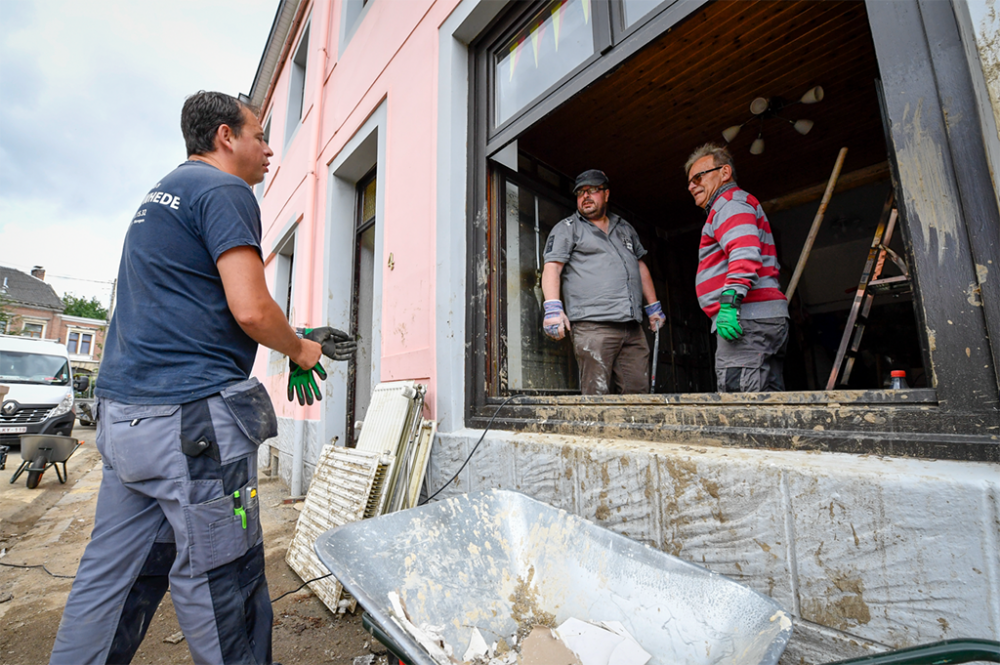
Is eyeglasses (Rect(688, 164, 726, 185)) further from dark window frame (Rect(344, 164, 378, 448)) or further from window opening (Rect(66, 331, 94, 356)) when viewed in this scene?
window opening (Rect(66, 331, 94, 356))

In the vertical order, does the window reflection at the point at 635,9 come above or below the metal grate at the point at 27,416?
above

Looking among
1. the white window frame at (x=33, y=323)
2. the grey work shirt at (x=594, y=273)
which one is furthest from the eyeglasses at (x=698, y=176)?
the white window frame at (x=33, y=323)

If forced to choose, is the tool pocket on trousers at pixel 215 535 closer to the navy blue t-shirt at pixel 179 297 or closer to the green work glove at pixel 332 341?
the navy blue t-shirt at pixel 179 297

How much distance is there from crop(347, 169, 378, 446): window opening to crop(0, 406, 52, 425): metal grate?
263 inches

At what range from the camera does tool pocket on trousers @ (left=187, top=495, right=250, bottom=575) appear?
4.08ft

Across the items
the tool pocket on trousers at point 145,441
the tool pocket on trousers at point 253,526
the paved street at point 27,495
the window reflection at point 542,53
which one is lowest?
the paved street at point 27,495

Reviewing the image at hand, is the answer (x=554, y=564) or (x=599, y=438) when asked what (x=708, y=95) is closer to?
(x=599, y=438)

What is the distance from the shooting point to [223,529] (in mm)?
1288

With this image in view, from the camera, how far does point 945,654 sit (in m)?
0.58

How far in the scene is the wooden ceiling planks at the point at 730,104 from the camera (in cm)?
279

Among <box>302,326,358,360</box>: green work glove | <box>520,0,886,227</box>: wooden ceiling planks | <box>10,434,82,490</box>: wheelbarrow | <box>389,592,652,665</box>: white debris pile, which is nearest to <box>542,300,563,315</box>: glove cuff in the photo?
<box>520,0,886,227</box>: wooden ceiling planks

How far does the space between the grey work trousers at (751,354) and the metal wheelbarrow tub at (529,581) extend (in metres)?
1.19

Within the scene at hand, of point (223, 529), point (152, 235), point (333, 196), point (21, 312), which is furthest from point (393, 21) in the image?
point (21, 312)

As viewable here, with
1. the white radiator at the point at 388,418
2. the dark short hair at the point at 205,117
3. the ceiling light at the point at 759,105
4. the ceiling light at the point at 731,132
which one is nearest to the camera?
the dark short hair at the point at 205,117
